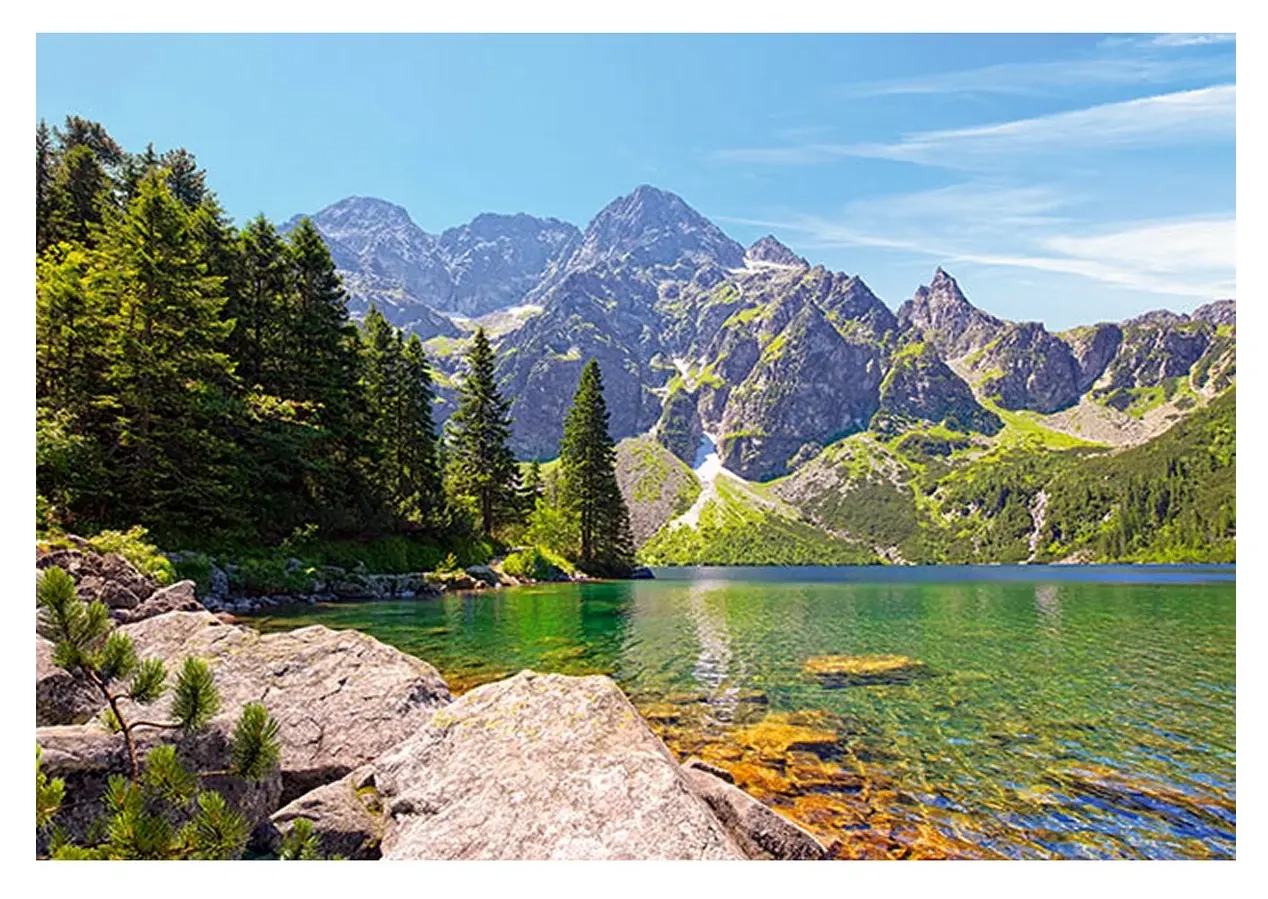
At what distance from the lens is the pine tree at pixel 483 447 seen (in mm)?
65938

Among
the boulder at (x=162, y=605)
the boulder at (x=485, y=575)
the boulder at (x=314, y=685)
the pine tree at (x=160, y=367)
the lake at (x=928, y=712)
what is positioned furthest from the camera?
the boulder at (x=485, y=575)

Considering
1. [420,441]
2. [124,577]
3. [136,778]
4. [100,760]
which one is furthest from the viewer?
[420,441]

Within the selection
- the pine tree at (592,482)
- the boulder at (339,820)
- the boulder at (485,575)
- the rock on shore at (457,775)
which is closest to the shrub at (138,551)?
the rock on shore at (457,775)

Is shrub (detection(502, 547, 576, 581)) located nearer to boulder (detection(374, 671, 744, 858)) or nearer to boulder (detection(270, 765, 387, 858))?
boulder (detection(374, 671, 744, 858))

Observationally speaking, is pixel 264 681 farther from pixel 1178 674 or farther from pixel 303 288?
pixel 303 288

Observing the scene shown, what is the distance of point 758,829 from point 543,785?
2.22m

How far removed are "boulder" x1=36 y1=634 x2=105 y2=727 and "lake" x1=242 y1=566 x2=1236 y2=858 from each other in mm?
8360

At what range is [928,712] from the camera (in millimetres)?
14508

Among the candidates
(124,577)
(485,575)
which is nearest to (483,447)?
(485,575)

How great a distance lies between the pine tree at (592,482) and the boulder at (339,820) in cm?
6950

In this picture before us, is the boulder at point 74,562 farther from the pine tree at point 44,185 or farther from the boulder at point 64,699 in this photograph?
the pine tree at point 44,185

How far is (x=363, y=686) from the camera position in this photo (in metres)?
9.26

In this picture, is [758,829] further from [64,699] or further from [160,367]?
[160,367]
